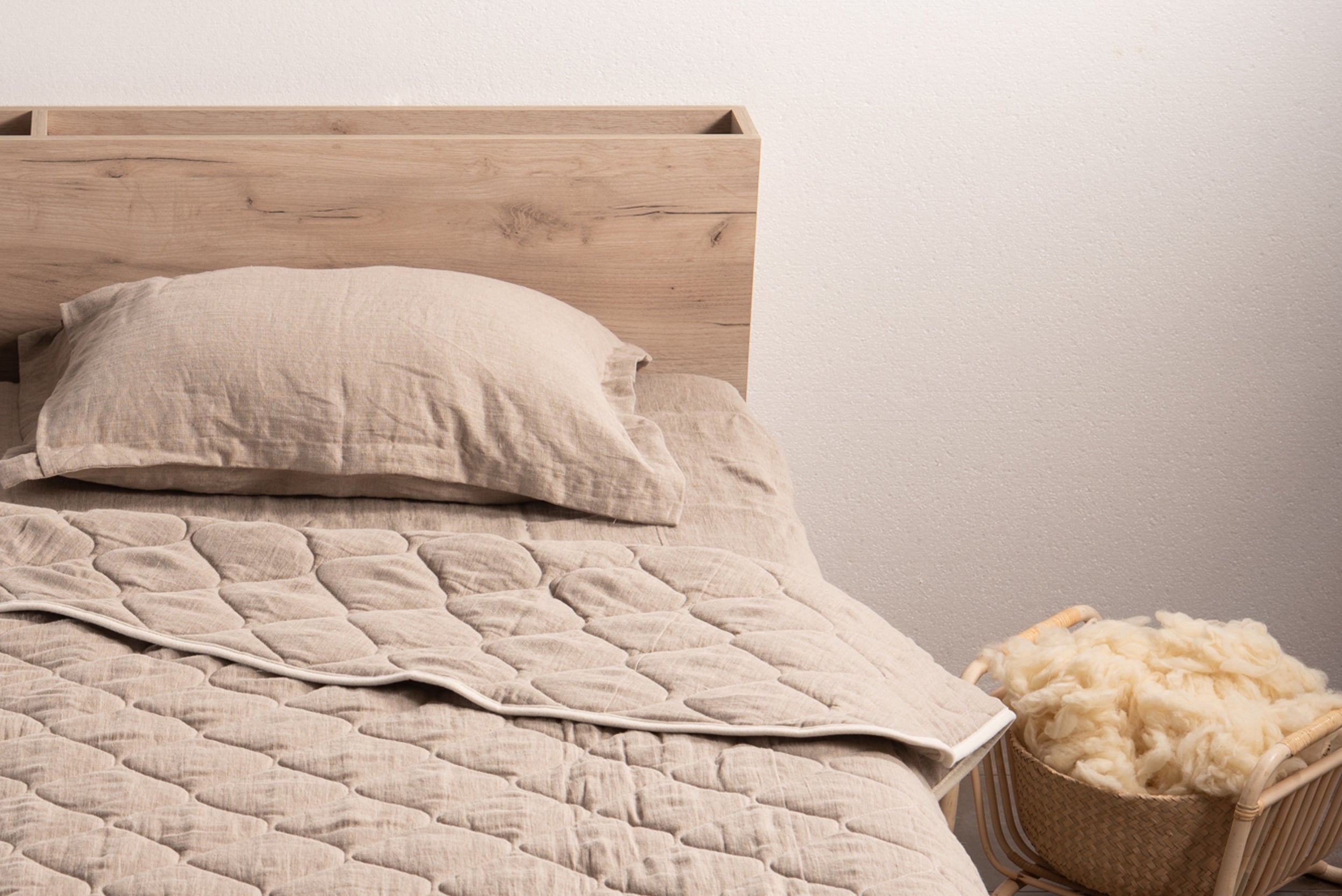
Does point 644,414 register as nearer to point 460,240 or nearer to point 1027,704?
point 460,240

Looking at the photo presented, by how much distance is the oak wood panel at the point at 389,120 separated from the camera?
1.70m

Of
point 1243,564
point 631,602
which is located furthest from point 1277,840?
point 631,602

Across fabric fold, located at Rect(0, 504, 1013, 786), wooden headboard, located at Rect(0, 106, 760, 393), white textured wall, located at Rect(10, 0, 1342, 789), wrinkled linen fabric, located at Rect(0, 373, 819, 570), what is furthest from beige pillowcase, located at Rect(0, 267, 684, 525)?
white textured wall, located at Rect(10, 0, 1342, 789)

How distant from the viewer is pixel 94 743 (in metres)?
0.81

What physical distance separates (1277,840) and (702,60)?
1.29 metres

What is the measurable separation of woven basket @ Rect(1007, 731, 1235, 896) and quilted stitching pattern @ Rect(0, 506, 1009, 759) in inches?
15.2

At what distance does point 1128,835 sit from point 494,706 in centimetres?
87

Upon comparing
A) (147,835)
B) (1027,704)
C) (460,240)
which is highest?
A: (460,240)

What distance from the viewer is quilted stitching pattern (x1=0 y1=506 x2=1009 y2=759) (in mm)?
878

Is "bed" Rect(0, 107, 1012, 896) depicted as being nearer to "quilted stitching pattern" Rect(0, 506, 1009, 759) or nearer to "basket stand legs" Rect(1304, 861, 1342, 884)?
"quilted stitching pattern" Rect(0, 506, 1009, 759)

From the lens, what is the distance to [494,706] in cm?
86

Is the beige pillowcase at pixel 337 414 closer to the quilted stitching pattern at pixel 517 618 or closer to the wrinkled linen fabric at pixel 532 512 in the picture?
the wrinkled linen fabric at pixel 532 512

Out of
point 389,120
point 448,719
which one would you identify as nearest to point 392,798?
point 448,719

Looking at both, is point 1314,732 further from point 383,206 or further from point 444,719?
point 383,206
